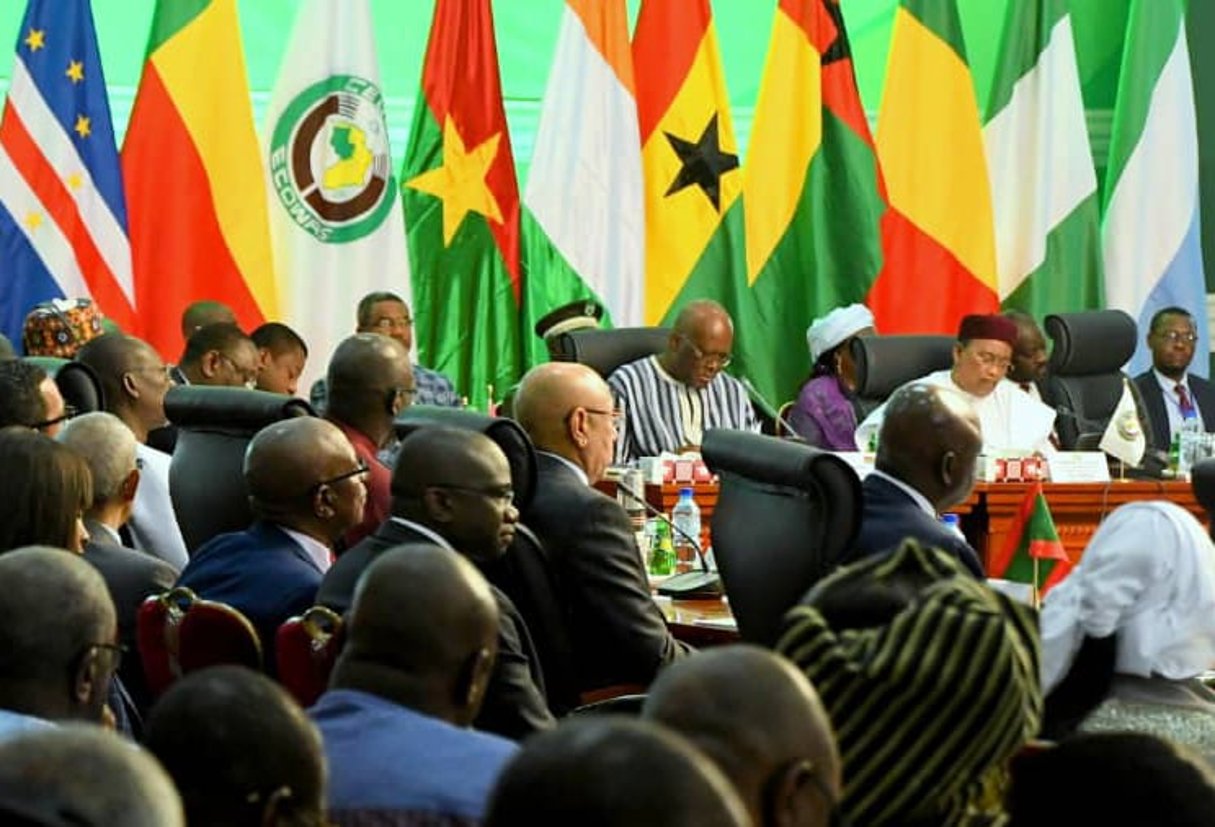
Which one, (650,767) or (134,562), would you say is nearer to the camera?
(650,767)

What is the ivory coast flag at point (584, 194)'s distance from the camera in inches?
395

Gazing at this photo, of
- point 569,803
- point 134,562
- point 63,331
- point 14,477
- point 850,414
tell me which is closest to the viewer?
point 569,803

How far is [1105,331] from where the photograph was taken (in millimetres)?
9914

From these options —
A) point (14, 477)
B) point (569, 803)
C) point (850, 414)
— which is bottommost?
point (850, 414)

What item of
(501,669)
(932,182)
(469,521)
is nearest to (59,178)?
(932,182)

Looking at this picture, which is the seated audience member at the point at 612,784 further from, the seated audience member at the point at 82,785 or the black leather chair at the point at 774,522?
the black leather chair at the point at 774,522

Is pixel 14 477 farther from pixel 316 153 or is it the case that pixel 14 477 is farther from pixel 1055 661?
pixel 316 153

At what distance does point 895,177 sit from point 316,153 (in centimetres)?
258

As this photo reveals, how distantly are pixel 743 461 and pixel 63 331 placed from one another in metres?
3.73

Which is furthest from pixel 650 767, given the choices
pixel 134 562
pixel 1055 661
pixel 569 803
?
pixel 134 562

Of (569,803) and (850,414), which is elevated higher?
(569,803)

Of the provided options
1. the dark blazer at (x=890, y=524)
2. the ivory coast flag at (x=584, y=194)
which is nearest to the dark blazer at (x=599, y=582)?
the dark blazer at (x=890, y=524)

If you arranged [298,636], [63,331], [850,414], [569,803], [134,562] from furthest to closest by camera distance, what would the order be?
1. [850,414]
2. [63,331]
3. [134,562]
4. [298,636]
5. [569,803]

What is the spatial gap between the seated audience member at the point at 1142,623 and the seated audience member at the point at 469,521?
2.99 feet
